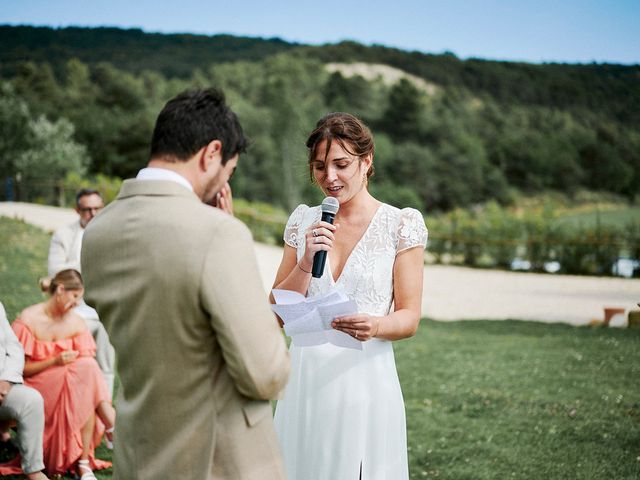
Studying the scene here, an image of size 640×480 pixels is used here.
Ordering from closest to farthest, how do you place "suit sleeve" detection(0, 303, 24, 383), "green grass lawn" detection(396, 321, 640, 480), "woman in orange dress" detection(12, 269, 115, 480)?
"suit sleeve" detection(0, 303, 24, 383), "woman in orange dress" detection(12, 269, 115, 480), "green grass lawn" detection(396, 321, 640, 480)

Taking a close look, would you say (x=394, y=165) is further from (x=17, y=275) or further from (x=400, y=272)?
(x=400, y=272)

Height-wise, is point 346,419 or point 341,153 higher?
point 341,153

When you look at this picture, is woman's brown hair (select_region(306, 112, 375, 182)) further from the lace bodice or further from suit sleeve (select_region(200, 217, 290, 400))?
suit sleeve (select_region(200, 217, 290, 400))

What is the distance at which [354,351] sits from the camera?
9.15ft

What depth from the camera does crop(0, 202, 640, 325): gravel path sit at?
15634 millimetres

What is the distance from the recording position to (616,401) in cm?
746

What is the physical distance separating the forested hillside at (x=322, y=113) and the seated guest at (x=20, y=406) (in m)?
41.5

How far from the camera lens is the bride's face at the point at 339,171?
2805 mm

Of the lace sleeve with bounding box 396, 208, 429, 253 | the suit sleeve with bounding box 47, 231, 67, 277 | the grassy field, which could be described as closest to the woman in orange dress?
the grassy field

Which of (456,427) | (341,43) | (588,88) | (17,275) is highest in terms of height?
(341,43)

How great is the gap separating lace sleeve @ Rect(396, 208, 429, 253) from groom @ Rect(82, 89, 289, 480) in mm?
1106

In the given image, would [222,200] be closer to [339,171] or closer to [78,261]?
[339,171]

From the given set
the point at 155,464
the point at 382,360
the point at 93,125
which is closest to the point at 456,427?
the point at 382,360

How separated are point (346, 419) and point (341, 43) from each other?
117979mm
